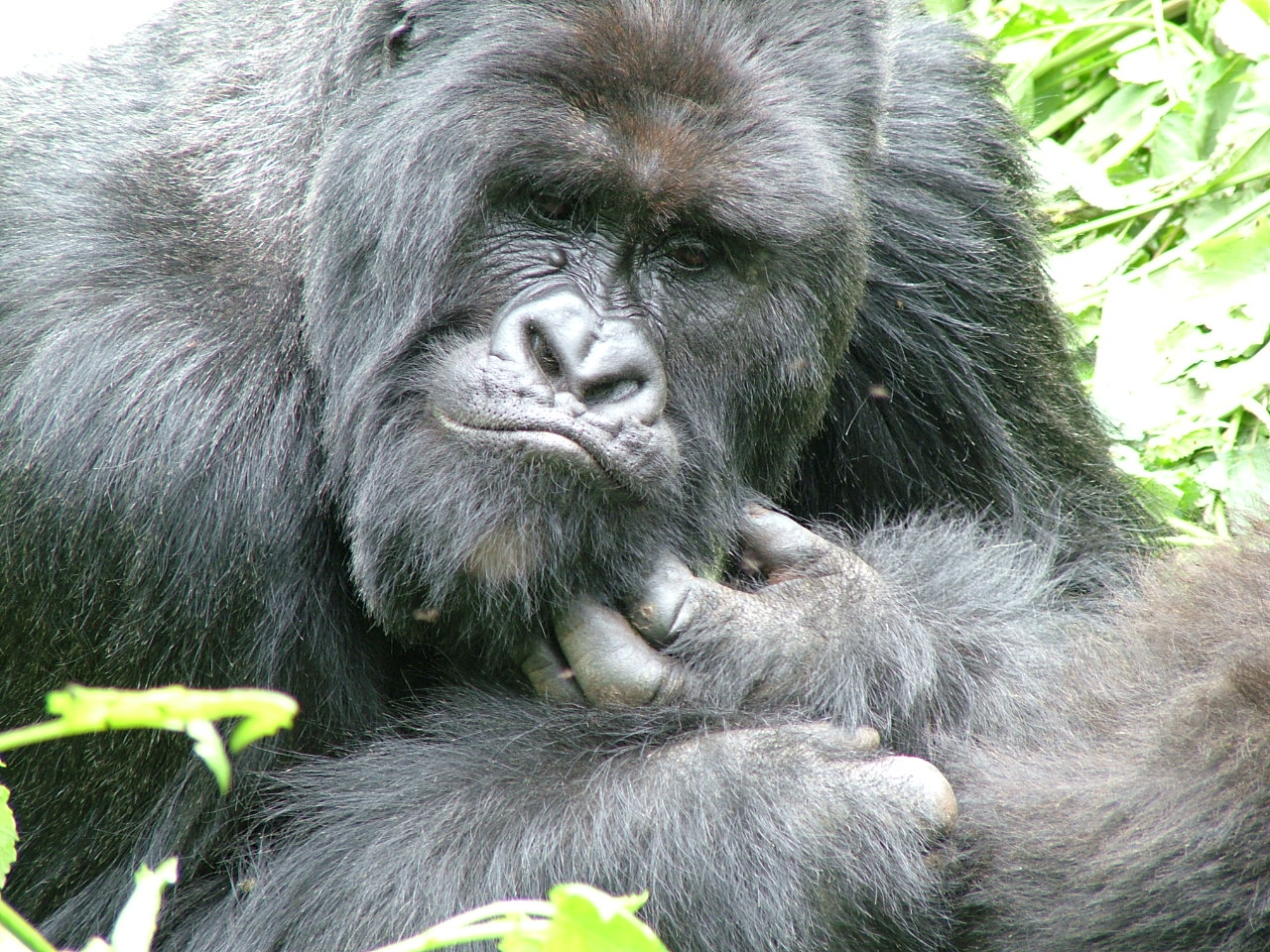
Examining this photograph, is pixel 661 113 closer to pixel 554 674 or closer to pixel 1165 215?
pixel 554 674

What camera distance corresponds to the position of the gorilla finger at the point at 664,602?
2719 millimetres

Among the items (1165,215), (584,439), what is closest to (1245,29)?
(1165,215)

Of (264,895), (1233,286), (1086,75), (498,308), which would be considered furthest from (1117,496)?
(264,895)

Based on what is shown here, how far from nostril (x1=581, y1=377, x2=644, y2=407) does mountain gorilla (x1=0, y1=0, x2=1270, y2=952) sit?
10 mm

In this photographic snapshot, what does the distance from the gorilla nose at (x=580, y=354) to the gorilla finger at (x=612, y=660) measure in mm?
404

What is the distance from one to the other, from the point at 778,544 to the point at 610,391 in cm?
68

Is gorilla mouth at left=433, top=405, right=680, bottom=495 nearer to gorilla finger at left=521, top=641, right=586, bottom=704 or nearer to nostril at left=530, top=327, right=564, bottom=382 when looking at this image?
nostril at left=530, top=327, right=564, bottom=382

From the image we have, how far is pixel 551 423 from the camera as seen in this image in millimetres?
2396

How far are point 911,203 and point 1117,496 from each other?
0.93m

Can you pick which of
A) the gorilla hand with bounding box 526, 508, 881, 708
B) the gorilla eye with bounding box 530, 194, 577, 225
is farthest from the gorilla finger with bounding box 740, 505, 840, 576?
the gorilla eye with bounding box 530, 194, 577, 225

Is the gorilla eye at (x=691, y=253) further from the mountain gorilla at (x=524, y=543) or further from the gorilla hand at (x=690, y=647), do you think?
the gorilla hand at (x=690, y=647)

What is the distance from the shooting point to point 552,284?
8.35 ft

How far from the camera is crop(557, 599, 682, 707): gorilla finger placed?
8.84ft

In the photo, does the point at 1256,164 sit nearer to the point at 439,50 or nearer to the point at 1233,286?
the point at 1233,286
